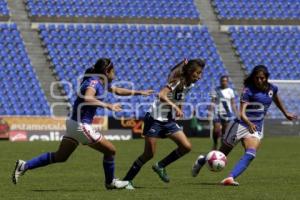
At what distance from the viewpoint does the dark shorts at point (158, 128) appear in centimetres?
1309

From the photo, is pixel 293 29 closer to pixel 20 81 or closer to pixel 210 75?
pixel 210 75

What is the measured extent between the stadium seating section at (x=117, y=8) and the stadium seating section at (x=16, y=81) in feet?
8.30

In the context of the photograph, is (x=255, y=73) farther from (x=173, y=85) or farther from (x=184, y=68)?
(x=173, y=85)

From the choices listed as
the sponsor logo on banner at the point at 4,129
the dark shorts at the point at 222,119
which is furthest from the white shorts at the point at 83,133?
the sponsor logo on banner at the point at 4,129

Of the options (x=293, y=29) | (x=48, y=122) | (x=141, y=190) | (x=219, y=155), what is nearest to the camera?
(x=141, y=190)

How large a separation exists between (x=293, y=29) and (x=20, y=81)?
17.5 m

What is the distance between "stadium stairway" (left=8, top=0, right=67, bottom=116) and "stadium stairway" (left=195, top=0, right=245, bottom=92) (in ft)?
31.9

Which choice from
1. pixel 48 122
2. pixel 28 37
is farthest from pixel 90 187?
pixel 28 37

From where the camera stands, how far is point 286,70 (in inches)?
1708

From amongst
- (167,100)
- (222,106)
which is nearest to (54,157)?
(167,100)

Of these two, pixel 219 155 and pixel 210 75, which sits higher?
pixel 210 75

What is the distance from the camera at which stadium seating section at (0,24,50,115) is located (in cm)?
3566

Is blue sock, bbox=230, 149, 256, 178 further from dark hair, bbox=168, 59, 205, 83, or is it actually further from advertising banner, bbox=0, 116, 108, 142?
advertising banner, bbox=0, 116, 108, 142

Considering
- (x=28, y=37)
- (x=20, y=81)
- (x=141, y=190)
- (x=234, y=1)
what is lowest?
(x=141, y=190)
